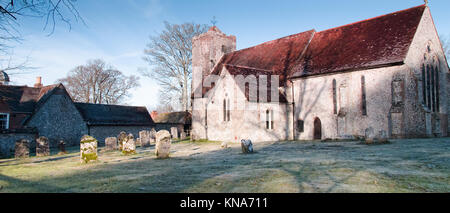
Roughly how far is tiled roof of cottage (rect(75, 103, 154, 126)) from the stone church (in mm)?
8048

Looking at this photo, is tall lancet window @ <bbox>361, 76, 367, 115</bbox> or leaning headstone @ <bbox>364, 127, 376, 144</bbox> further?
tall lancet window @ <bbox>361, 76, 367, 115</bbox>

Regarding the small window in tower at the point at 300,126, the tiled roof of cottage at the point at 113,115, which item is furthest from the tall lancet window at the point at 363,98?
the tiled roof of cottage at the point at 113,115

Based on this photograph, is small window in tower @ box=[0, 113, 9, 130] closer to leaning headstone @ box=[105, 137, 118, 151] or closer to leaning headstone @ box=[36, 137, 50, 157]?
leaning headstone @ box=[36, 137, 50, 157]

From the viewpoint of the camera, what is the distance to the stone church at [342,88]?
20062 mm

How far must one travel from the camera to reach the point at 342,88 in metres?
22.6

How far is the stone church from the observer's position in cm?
2006

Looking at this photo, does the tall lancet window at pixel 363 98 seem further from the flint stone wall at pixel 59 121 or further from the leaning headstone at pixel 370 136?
the flint stone wall at pixel 59 121

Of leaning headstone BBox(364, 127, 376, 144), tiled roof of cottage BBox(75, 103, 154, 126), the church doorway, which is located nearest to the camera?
leaning headstone BBox(364, 127, 376, 144)

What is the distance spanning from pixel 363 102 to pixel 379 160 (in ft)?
40.3

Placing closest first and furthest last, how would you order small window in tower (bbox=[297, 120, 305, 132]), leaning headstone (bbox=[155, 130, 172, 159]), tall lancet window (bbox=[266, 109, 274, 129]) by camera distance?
leaning headstone (bbox=[155, 130, 172, 159])
tall lancet window (bbox=[266, 109, 274, 129])
small window in tower (bbox=[297, 120, 305, 132])

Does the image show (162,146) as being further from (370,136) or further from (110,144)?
(370,136)

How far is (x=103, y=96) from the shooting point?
1953 inches

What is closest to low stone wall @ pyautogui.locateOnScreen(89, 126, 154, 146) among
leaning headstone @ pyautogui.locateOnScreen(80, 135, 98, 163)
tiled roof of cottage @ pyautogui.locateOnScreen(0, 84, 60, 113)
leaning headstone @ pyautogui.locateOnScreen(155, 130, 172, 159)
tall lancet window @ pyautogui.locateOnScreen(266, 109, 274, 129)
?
tiled roof of cottage @ pyautogui.locateOnScreen(0, 84, 60, 113)
